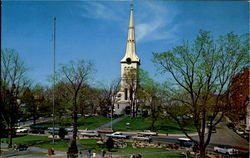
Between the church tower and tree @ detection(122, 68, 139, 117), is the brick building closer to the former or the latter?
the church tower

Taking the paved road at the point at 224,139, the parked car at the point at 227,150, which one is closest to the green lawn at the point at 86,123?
the paved road at the point at 224,139

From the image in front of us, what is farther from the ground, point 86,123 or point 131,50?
point 131,50

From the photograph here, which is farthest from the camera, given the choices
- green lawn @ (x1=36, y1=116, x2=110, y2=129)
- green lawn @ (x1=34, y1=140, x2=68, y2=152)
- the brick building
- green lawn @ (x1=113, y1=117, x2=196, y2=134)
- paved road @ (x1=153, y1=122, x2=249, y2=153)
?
green lawn @ (x1=36, y1=116, x2=110, y2=129)

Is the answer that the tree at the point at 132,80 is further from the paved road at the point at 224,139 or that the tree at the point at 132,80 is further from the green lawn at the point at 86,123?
Result: the paved road at the point at 224,139

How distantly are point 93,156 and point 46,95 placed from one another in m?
25.2

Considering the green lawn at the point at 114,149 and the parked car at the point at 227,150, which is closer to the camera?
the parked car at the point at 227,150

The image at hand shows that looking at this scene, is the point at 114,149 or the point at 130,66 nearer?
the point at 114,149

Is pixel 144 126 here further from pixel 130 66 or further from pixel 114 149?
pixel 114 149

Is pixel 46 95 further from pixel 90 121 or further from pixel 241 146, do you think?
pixel 241 146

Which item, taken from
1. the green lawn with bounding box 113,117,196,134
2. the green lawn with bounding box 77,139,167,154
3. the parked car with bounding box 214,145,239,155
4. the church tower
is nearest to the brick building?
the parked car with bounding box 214,145,239,155

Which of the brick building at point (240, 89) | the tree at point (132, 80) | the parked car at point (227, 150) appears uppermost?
the tree at point (132, 80)

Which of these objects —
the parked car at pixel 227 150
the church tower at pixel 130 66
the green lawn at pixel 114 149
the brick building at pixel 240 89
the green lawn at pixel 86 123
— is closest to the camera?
the brick building at pixel 240 89

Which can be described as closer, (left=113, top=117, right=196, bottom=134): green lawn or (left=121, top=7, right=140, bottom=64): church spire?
(left=113, top=117, right=196, bottom=134): green lawn

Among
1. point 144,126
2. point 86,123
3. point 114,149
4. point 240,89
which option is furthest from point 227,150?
point 86,123
